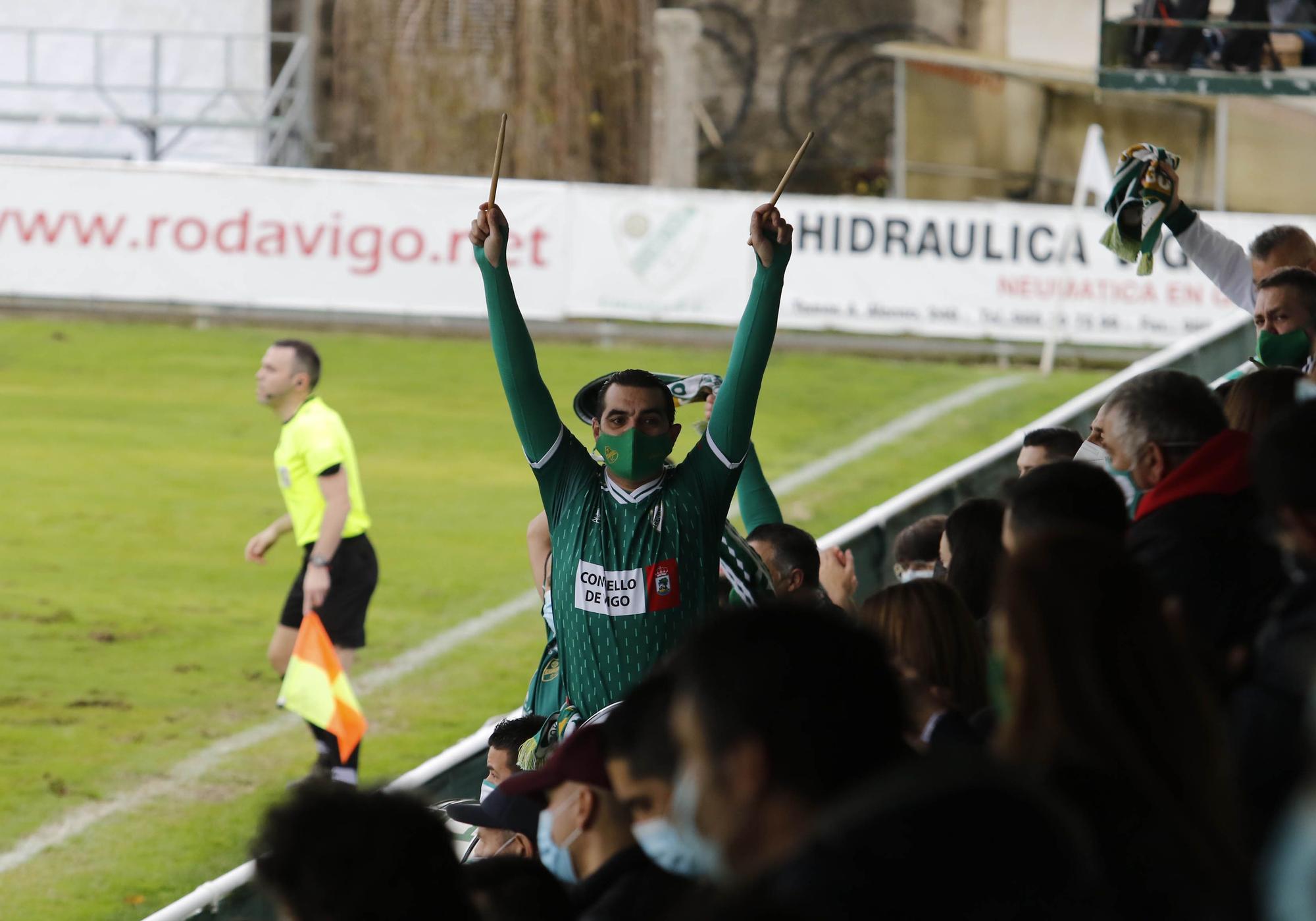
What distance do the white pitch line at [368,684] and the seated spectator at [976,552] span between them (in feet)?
9.16

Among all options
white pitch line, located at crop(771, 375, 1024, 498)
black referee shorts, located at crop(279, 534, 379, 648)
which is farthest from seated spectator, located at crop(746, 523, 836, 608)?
white pitch line, located at crop(771, 375, 1024, 498)

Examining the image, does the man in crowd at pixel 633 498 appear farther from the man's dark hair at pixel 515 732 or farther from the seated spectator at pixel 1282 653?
the seated spectator at pixel 1282 653

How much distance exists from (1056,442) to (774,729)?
12.7 ft

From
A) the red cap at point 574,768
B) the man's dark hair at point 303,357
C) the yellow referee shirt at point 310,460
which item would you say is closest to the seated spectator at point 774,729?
the red cap at point 574,768

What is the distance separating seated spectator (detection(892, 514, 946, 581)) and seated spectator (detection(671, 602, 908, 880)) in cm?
382

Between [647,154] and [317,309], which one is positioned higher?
[647,154]

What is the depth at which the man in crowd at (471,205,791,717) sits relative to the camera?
15.2 feet

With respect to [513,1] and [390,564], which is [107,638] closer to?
[390,564]

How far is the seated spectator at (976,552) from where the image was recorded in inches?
187

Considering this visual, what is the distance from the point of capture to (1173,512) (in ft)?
11.9

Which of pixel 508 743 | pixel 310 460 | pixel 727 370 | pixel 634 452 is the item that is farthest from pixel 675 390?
pixel 310 460

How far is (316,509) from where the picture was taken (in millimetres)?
9570

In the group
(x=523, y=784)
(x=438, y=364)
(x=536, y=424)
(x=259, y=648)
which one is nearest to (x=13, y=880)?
(x=259, y=648)

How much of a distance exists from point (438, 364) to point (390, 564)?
6.06 m
